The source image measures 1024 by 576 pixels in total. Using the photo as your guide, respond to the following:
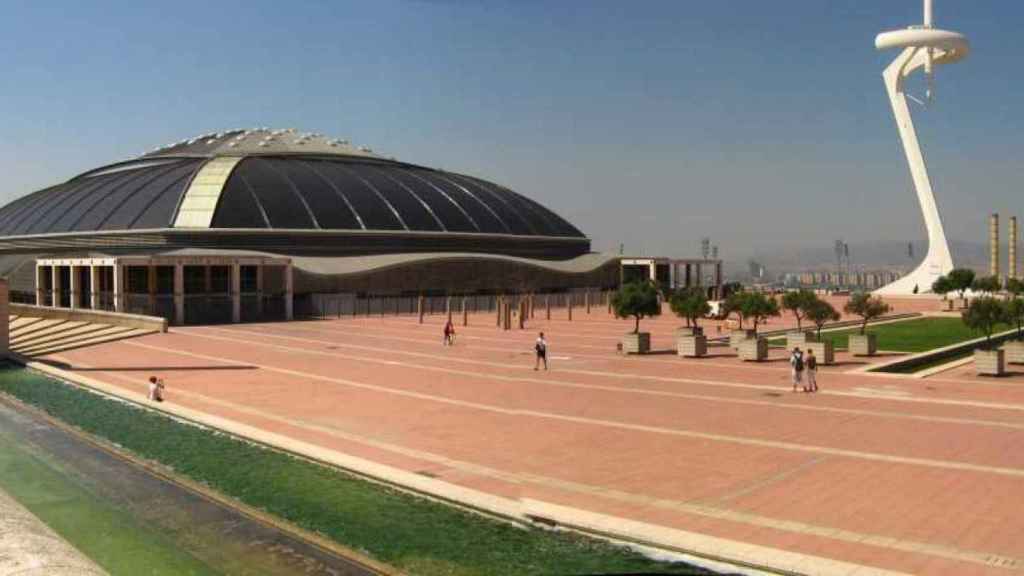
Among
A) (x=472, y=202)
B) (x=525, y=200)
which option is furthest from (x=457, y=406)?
(x=525, y=200)

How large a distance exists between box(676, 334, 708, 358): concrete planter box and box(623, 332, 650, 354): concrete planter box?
1299 millimetres

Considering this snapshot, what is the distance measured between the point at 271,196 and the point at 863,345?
40344mm

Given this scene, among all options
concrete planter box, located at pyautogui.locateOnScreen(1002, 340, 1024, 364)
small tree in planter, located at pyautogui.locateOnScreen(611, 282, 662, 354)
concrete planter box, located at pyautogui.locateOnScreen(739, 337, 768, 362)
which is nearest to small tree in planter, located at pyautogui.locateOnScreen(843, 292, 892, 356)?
concrete planter box, located at pyautogui.locateOnScreen(739, 337, 768, 362)

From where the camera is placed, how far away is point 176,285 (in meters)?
43.9

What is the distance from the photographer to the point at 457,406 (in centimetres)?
1897

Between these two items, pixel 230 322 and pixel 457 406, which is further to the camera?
pixel 230 322

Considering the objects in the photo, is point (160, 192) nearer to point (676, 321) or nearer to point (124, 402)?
point (676, 321)

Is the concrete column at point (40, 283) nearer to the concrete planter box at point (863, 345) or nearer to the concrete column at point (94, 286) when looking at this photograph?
the concrete column at point (94, 286)

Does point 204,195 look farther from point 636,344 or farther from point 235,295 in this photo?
point 636,344

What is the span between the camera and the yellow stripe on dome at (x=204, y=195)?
2140 inches

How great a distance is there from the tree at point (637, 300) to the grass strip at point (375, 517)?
17.2 metres

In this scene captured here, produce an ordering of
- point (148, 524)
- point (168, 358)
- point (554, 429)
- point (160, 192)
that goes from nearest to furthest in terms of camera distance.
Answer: point (148, 524)
point (554, 429)
point (168, 358)
point (160, 192)

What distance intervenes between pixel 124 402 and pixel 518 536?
43.7ft

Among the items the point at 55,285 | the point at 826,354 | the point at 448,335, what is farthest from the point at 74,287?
the point at 826,354
